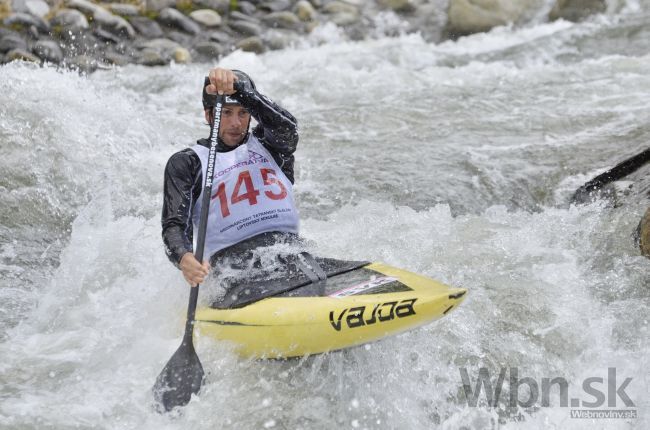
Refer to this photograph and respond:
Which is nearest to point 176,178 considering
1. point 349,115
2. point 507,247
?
point 507,247

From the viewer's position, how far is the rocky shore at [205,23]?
10.4 m

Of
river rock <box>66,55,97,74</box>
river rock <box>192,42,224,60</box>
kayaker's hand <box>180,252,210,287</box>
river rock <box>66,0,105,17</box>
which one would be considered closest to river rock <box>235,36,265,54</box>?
river rock <box>192,42,224,60</box>

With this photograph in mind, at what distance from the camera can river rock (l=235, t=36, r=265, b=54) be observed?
1152 centimetres

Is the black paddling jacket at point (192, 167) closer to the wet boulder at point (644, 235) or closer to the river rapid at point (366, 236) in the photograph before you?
the river rapid at point (366, 236)

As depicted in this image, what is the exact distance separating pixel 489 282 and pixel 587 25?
8909mm

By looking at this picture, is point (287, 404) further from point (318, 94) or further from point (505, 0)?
point (505, 0)

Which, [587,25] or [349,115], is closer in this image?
[349,115]

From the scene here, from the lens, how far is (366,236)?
5641 millimetres

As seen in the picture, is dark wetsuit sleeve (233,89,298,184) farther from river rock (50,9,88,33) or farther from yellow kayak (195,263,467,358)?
river rock (50,9,88,33)

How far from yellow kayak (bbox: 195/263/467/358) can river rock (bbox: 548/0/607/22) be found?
33.5ft

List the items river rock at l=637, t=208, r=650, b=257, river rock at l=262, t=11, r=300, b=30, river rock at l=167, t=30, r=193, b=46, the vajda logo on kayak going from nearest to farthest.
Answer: the vajda logo on kayak
river rock at l=637, t=208, r=650, b=257
river rock at l=167, t=30, r=193, b=46
river rock at l=262, t=11, r=300, b=30

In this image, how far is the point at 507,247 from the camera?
5246mm

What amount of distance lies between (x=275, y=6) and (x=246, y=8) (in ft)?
1.81

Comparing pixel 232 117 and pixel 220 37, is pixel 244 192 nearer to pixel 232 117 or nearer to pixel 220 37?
pixel 232 117
